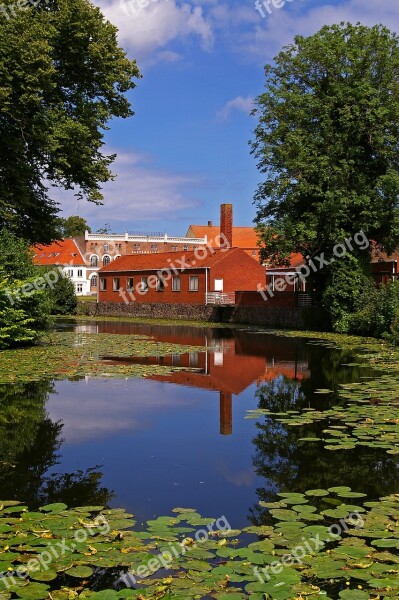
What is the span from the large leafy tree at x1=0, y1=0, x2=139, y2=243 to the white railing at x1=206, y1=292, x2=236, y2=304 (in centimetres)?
2195

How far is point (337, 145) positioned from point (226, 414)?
24888mm

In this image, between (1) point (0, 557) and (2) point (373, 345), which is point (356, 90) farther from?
(1) point (0, 557)

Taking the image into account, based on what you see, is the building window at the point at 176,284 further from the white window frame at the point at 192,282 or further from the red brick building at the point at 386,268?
the red brick building at the point at 386,268

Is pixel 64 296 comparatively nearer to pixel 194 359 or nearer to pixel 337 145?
pixel 337 145

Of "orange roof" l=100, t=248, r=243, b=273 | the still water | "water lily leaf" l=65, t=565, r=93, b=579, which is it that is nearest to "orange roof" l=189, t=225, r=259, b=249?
"orange roof" l=100, t=248, r=243, b=273

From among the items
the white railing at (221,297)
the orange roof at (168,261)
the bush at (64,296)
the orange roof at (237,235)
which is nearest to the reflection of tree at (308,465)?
the white railing at (221,297)

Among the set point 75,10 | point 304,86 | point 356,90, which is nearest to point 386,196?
point 356,90

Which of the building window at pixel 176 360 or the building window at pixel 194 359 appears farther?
the building window at pixel 194 359

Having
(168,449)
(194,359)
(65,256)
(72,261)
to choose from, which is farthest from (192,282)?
(168,449)

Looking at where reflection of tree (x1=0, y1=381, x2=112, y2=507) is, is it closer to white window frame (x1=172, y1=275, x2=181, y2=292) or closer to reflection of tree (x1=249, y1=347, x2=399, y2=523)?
reflection of tree (x1=249, y1=347, x2=399, y2=523)

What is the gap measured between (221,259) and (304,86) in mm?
18974

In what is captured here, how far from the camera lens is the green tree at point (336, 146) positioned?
31859 millimetres

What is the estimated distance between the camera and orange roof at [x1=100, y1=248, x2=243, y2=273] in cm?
5166

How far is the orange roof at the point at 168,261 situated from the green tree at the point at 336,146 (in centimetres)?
1705
